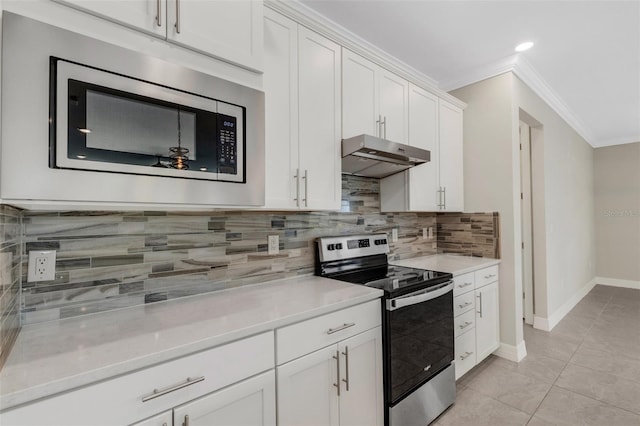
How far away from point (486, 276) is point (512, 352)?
771 millimetres

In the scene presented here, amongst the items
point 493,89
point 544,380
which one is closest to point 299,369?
point 544,380

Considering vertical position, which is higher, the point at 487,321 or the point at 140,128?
the point at 140,128

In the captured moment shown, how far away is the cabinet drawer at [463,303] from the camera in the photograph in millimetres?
2254

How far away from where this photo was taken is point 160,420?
0.94 meters

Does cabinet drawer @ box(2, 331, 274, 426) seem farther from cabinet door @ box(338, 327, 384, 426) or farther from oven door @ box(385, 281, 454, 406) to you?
oven door @ box(385, 281, 454, 406)

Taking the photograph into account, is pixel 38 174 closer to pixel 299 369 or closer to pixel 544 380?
pixel 299 369

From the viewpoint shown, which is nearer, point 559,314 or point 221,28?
point 221,28

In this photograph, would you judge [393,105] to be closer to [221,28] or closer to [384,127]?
[384,127]

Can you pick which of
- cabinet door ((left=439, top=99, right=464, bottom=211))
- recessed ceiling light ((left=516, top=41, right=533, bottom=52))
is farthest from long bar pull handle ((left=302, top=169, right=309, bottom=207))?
recessed ceiling light ((left=516, top=41, right=533, bottom=52))

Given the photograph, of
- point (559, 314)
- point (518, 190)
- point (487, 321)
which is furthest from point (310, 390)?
point (559, 314)

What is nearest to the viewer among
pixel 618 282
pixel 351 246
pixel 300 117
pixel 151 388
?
pixel 151 388

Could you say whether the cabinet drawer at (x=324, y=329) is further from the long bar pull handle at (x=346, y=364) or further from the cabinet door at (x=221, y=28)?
the cabinet door at (x=221, y=28)

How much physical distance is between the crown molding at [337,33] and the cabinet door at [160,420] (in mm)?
1799

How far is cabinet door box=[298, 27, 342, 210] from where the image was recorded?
67.1 inches
